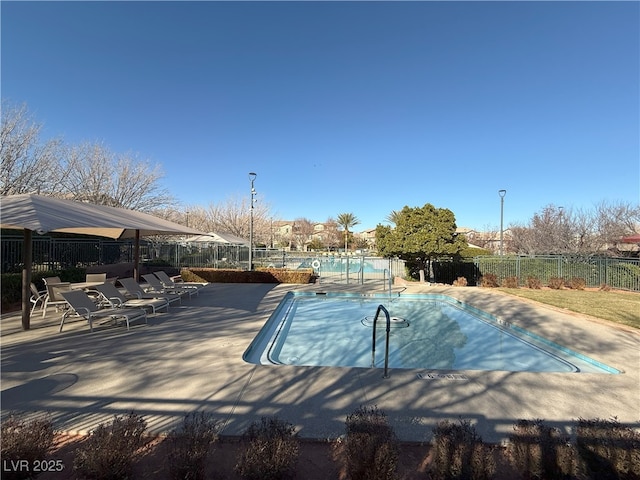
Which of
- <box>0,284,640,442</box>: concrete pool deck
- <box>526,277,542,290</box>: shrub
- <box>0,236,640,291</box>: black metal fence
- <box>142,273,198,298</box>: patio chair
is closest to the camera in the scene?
<box>0,284,640,442</box>: concrete pool deck

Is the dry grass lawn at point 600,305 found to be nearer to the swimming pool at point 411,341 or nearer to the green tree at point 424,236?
the swimming pool at point 411,341

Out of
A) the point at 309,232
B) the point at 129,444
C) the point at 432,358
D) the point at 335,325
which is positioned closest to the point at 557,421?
the point at 432,358

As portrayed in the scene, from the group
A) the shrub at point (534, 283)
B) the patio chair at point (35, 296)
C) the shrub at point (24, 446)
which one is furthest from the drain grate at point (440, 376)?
the shrub at point (534, 283)

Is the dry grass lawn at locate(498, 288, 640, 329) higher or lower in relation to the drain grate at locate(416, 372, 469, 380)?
lower

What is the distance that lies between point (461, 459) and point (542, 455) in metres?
0.67

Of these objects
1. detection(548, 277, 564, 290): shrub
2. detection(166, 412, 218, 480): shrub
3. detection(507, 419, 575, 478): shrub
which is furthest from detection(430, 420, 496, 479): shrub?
detection(548, 277, 564, 290): shrub

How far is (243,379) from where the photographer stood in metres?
4.27

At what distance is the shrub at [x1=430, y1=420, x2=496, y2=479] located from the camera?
231 centimetres

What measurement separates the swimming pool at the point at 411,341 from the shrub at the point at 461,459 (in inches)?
133

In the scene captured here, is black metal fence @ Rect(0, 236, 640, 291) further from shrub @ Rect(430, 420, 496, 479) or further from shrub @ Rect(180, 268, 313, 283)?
shrub @ Rect(430, 420, 496, 479)

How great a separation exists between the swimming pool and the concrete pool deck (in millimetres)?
678

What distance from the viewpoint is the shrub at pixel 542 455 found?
2.39 meters

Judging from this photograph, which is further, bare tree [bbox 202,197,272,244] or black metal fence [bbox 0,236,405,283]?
bare tree [bbox 202,197,272,244]

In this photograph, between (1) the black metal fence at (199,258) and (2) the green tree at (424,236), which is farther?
(2) the green tree at (424,236)
